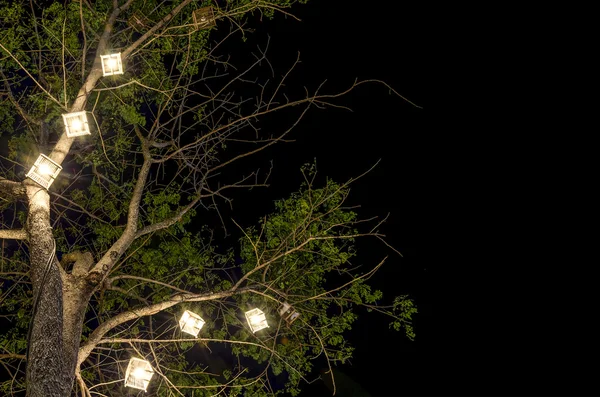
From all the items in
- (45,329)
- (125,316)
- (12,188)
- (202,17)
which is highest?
(202,17)

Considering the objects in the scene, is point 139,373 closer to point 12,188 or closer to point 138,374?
point 138,374

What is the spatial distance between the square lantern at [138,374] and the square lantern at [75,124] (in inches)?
90.0

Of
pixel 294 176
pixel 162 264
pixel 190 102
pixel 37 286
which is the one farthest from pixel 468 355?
pixel 37 286

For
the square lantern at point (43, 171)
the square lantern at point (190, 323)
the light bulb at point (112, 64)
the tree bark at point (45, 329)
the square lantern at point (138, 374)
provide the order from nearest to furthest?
the tree bark at point (45, 329) → the square lantern at point (43, 171) → the square lantern at point (138, 374) → the light bulb at point (112, 64) → the square lantern at point (190, 323)

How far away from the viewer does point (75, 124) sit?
157 inches

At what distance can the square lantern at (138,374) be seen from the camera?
408cm

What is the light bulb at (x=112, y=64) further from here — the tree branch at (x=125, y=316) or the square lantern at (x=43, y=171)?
the tree branch at (x=125, y=316)

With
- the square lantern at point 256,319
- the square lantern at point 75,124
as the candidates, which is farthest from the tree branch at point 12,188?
the square lantern at point 256,319

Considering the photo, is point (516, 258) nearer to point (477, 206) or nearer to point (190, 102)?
point (477, 206)

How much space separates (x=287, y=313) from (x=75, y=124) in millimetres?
2972

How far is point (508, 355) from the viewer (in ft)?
22.8

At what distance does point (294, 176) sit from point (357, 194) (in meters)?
1.25

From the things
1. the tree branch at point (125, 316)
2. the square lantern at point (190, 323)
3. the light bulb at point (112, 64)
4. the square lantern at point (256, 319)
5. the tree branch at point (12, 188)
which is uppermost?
the light bulb at point (112, 64)

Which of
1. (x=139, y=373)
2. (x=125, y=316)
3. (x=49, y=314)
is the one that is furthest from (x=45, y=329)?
(x=139, y=373)
